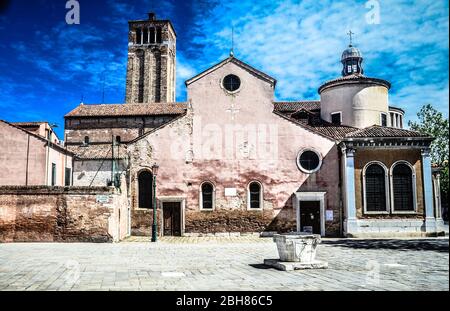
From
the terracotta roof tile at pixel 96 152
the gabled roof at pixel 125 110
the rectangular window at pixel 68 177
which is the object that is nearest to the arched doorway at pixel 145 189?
the rectangular window at pixel 68 177

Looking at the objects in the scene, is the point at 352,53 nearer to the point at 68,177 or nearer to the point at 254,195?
the point at 254,195

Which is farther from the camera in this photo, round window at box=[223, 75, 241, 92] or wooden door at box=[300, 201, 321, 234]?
round window at box=[223, 75, 241, 92]

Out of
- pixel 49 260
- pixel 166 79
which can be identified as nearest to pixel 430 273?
pixel 49 260

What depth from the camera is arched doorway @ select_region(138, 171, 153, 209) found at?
22.5 m

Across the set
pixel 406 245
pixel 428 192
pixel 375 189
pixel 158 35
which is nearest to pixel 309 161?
pixel 375 189

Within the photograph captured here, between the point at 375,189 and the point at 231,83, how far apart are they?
32.5 feet

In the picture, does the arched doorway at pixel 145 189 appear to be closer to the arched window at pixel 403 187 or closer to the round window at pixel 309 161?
the round window at pixel 309 161

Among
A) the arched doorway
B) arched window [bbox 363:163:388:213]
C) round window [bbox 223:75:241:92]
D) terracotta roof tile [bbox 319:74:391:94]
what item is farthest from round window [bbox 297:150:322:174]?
the arched doorway

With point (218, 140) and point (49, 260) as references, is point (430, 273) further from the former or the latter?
point (218, 140)

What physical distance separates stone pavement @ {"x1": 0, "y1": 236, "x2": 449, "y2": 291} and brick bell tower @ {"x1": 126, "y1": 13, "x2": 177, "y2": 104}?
125 ft

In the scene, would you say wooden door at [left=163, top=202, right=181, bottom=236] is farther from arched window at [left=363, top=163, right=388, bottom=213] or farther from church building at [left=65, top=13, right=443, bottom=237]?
arched window at [left=363, top=163, right=388, bottom=213]

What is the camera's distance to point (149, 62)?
51.0 metres

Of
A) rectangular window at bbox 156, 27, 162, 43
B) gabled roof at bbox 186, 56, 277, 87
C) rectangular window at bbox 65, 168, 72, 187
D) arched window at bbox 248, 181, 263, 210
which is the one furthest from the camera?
rectangular window at bbox 156, 27, 162, 43

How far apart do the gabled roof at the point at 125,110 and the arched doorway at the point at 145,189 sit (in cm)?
1253
